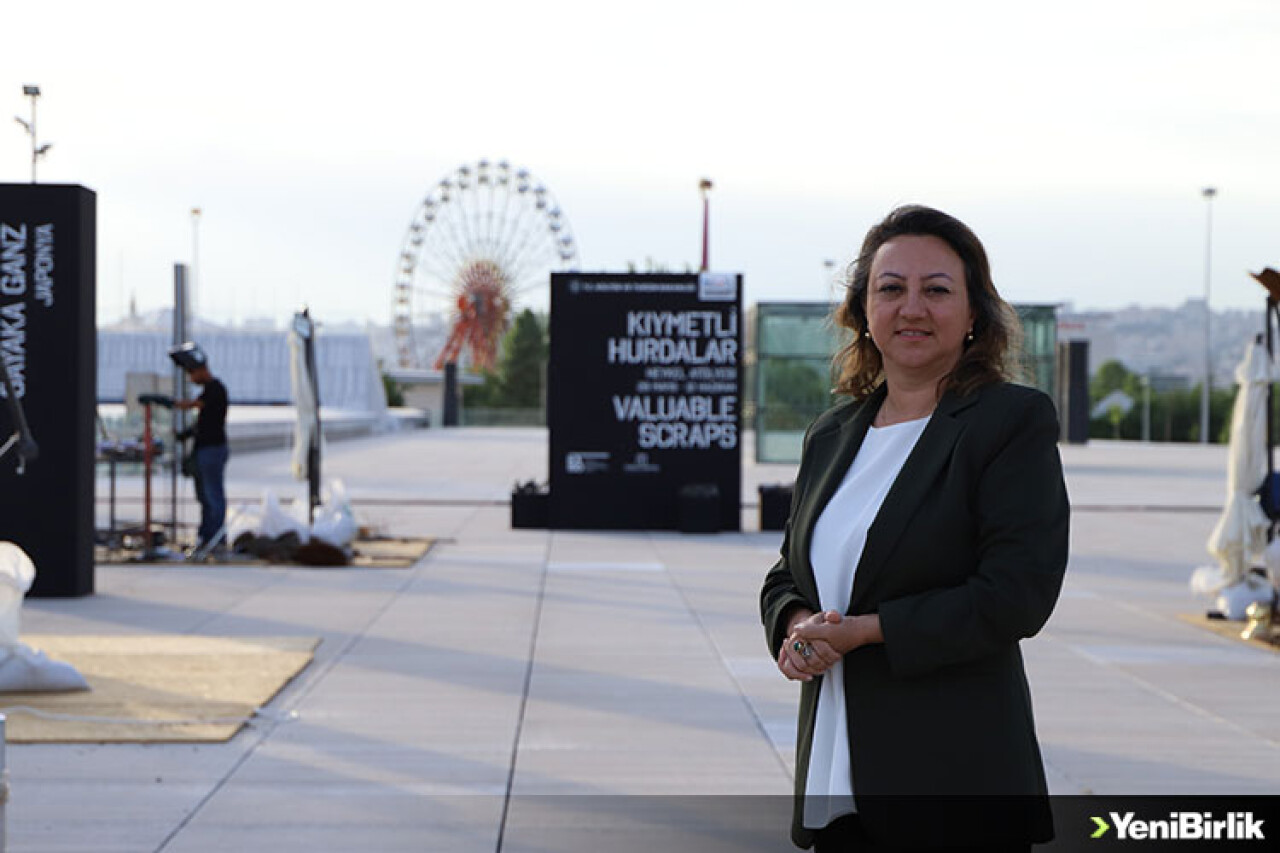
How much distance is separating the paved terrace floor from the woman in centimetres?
285

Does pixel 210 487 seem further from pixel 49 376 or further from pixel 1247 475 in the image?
pixel 1247 475

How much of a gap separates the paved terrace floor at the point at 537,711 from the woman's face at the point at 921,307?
3.03 meters

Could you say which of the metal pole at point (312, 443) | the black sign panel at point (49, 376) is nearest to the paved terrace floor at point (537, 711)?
the black sign panel at point (49, 376)

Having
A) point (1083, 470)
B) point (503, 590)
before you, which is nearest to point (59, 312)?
point (503, 590)

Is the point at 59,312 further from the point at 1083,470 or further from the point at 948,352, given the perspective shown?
the point at 1083,470

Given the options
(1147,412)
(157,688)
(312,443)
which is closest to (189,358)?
(312,443)

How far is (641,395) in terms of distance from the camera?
61.8 feet

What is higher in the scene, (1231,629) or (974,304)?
(974,304)

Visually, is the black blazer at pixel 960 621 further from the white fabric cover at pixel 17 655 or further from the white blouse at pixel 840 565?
the white fabric cover at pixel 17 655

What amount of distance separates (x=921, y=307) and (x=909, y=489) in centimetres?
32

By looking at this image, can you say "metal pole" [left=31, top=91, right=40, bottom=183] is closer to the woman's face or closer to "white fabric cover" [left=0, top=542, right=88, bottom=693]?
"white fabric cover" [left=0, top=542, right=88, bottom=693]

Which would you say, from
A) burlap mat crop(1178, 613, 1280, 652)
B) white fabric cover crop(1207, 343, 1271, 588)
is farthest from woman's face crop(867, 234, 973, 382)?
white fabric cover crop(1207, 343, 1271, 588)

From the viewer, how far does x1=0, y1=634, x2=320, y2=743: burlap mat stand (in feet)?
23.2

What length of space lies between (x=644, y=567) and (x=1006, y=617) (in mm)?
12232
